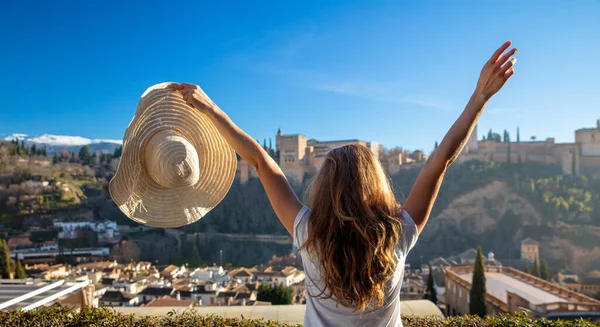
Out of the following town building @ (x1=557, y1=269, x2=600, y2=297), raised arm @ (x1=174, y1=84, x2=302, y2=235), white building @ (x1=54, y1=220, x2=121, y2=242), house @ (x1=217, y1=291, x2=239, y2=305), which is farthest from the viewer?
white building @ (x1=54, y1=220, x2=121, y2=242)

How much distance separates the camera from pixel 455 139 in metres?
1.14

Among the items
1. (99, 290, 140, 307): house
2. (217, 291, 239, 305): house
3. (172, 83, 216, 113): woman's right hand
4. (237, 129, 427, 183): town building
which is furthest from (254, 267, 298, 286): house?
(172, 83, 216, 113): woman's right hand

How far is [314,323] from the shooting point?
40.6 inches

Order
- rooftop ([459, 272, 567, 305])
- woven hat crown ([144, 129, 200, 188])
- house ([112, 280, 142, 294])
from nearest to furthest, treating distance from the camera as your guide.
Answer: woven hat crown ([144, 129, 200, 188]) → rooftop ([459, 272, 567, 305]) → house ([112, 280, 142, 294])

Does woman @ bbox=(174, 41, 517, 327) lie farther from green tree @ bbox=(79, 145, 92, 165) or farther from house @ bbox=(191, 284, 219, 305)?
green tree @ bbox=(79, 145, 92, 165)

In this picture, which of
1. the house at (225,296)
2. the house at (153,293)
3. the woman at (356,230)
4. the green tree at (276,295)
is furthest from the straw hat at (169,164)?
the house at (153,293)

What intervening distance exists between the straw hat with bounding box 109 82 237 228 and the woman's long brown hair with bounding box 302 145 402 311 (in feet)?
2.43

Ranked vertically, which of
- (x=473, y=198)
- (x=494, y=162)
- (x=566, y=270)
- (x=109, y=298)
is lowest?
(x=566, y=270)

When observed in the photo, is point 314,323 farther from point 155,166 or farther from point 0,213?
point 0,213

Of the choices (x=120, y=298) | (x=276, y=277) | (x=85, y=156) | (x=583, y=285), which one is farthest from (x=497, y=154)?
(x=85, y=156)

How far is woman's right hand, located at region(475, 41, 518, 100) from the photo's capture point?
1198mm

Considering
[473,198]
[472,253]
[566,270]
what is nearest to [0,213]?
[472,253]

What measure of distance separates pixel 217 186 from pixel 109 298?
17.8 metres

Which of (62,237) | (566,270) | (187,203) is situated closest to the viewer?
(187,203)
